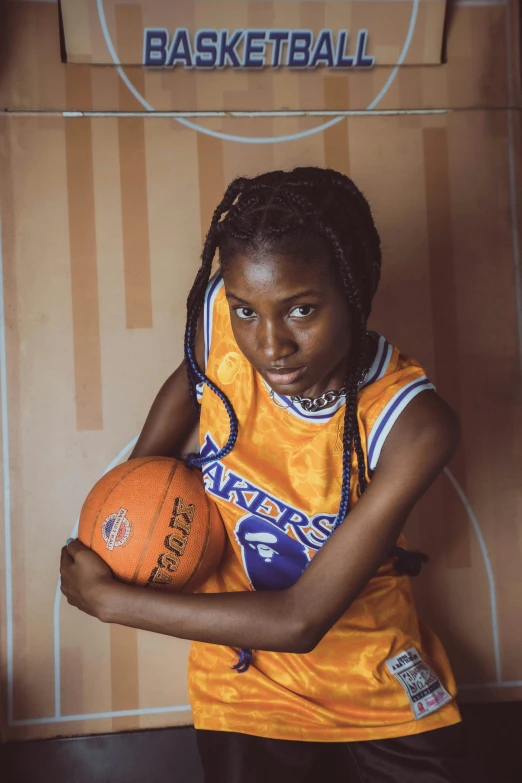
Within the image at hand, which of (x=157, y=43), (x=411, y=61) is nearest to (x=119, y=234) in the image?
(x=157, y=43)

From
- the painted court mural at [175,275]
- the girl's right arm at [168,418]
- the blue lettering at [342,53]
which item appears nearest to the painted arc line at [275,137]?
the painted court mural at [175,275]

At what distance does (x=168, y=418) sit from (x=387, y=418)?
0.61m

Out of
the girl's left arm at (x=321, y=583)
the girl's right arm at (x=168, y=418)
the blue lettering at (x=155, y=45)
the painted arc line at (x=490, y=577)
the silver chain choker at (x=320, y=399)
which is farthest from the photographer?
the painted arc line at (x=490, y=577)

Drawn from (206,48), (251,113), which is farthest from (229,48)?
(251,113)

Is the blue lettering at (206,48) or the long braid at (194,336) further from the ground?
the blue lettering at (206,48)

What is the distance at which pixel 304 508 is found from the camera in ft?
4.50

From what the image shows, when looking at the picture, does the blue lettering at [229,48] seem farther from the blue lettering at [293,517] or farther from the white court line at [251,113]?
the blue lettering at [293,517]

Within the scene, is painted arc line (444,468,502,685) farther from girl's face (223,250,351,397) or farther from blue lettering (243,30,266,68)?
blue lettering (243,30,266,68)

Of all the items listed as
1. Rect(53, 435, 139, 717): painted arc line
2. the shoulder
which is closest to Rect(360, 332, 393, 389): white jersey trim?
the shoulder

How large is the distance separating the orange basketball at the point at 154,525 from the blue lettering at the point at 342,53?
124 cm

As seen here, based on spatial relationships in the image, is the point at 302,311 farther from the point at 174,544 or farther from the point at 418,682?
the point at 418,682

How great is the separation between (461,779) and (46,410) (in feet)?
4.43

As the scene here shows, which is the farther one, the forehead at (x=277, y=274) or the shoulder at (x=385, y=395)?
the shoulder at (x=385, y=395)

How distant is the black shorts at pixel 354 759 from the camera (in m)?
1.33
